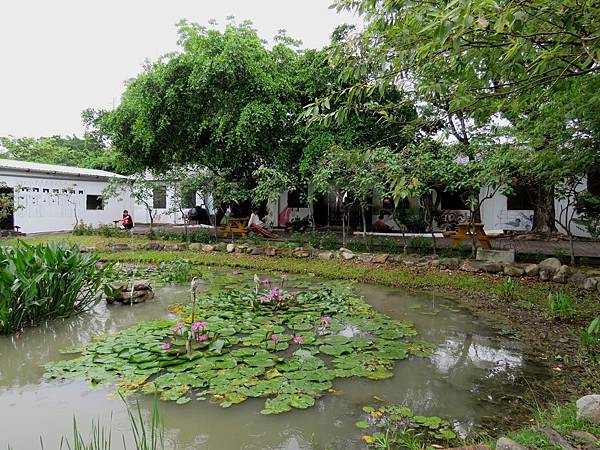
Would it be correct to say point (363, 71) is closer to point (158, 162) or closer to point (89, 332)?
point (89, 332)

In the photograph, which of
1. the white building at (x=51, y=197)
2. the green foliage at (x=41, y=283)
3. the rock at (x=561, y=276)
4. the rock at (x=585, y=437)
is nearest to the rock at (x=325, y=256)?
the rock at (x=561, y=276)

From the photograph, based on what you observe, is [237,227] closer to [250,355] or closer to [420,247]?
[420,247]

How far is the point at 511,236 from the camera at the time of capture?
13.5m

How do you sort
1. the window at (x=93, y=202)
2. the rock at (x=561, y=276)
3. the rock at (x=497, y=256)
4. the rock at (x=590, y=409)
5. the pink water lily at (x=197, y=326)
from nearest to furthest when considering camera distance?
the rock at (x=590, y=409) < the pink water lily at (x=197, y=326) < the rock at (x=561, y=276) < the rock at (x=497, y=256) < the window at (x=93, y=202)

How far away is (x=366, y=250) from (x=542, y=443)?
8.13 metres

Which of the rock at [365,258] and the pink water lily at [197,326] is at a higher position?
the rock at [365,258]

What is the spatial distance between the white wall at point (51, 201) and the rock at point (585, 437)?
1722 centimetres

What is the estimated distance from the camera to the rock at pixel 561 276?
7023 mm

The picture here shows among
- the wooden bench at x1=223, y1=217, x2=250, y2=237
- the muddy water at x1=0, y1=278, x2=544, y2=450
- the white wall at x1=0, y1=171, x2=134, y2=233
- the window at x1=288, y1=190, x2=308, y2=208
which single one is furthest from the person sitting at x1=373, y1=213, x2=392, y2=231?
the muddy water at x1=0, y1=278, x2=544, y2=450

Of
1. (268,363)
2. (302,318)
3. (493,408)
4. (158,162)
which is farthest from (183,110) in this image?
(493,408)

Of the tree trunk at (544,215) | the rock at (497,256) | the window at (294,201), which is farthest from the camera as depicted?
the window at (294,201)

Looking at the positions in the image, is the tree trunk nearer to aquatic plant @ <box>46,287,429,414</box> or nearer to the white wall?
aquatic plant @ <box>46,287,429,414</box>

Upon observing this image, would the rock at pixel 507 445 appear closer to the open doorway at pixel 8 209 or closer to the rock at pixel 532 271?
the rock at pixel 532 271

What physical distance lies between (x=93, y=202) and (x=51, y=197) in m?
1.98
